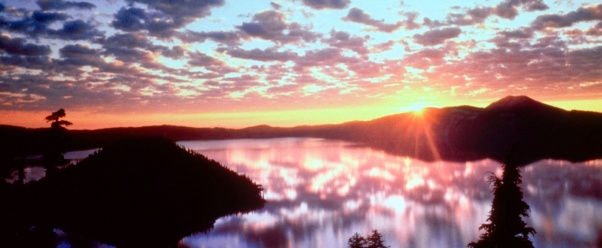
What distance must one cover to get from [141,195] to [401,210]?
31136 millimetres

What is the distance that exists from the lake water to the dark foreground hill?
3742 millimetres

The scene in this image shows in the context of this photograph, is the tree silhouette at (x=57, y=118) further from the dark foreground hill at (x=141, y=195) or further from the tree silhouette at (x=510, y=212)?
the tree silhouette at (x=510, y=212)

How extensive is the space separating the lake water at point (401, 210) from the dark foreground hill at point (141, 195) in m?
3.74

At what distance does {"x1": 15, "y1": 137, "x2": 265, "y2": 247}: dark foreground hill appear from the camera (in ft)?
122

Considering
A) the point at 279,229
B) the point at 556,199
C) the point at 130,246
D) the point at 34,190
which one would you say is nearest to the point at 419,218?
the point at 279,229

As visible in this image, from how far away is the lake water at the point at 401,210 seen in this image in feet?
117

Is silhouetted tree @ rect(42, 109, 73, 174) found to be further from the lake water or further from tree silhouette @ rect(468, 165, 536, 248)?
tree silhouette @ rect(468, 165, 536, 248)

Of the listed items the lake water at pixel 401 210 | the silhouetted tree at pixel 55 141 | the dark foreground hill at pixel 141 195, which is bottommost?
the lake water at pixel 401 210

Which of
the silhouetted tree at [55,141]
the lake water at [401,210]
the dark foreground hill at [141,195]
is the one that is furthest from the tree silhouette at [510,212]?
the silhouetted tree at [55,141]

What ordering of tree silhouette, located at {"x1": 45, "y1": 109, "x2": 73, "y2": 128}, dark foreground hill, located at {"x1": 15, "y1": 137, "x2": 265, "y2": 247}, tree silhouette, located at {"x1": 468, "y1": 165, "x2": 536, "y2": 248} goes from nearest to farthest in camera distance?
1. tree silhouette, located at {"x1": 468, "y1": 165, "x2": 536, "y2": 248}
2. tree silhouette, located at {"x1": 45, "y1": 109, "x2": 73, "y2": 128}
3. dark foreground hill, located at {"x1": 15, "y1": 137, "x2": 265, "y2": 247}

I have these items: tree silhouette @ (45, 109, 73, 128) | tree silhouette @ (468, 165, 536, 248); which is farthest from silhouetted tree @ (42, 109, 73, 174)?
tree silhouette @ (468, 165, 536, 248)

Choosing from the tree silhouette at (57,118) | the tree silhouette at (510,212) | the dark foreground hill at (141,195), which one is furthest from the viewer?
the dark foreground hill at (141,195)

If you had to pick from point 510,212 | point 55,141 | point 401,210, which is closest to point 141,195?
point 55,141

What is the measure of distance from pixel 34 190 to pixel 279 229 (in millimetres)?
28847
